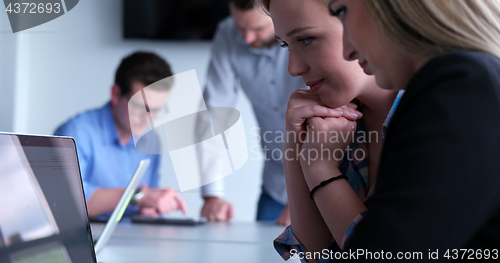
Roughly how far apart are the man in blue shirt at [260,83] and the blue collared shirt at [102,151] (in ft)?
1.65

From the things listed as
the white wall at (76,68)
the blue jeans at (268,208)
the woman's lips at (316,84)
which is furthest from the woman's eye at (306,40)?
the white wall at (76,68)

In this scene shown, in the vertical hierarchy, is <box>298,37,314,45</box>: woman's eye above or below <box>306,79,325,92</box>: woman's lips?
above

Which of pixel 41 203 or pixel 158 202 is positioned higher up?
pixel 41 203

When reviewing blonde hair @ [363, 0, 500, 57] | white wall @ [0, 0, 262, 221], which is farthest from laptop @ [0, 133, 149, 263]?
white wall @ [0, 0, 262, 221]

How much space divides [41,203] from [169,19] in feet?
7.47

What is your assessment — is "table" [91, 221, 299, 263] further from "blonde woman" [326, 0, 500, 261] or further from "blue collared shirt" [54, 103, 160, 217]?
"blue collared shirt" [54, 103, 160, 217]

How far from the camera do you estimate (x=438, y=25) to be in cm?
42

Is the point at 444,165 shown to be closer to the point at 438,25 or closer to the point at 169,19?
the point at 438,25

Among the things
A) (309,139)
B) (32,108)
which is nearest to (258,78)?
(309,139)

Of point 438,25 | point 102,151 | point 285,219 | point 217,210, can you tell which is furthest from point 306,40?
point 102,151

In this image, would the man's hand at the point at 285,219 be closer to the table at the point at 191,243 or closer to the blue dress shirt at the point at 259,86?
the table at the point at 191,243

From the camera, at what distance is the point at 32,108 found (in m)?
2.79

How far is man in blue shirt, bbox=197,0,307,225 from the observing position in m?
1.74

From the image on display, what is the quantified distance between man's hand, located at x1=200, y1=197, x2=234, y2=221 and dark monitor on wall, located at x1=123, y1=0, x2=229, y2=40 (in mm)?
1379
